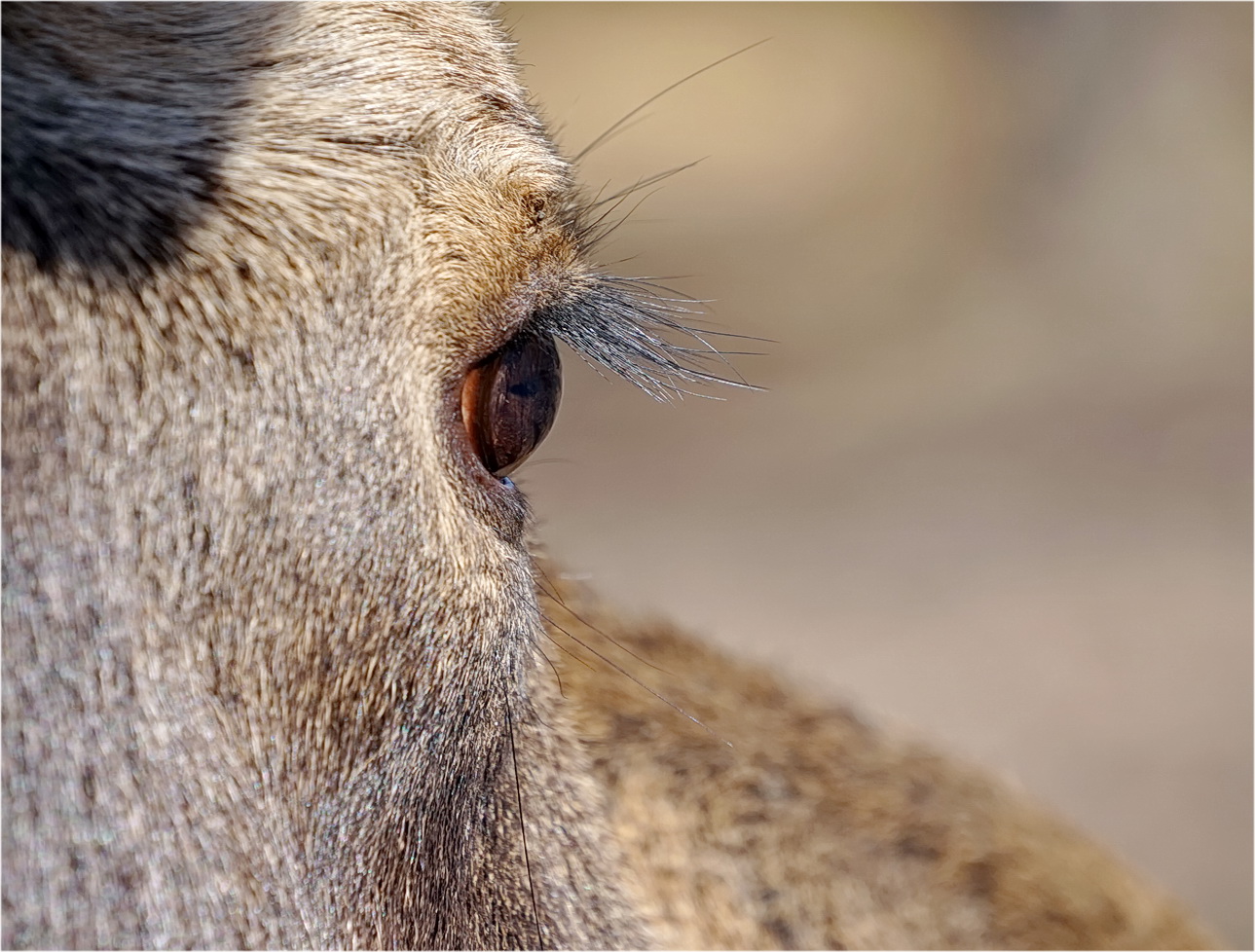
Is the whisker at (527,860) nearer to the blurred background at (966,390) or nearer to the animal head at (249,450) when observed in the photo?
the animal head at (249,450)

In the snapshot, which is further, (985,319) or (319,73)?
(985,319)

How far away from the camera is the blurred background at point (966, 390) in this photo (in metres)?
6.98

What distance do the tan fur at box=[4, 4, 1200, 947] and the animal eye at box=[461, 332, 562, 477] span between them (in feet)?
0.18

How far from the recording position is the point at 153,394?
3.90 ft

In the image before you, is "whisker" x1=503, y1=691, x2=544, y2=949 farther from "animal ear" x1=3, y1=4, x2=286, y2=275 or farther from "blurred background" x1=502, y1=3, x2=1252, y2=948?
"blurred background" x1=502, y1=3, x2=1252, y2=948

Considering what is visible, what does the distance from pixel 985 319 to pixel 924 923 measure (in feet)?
26.1

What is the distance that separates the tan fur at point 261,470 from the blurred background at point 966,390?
3921mm

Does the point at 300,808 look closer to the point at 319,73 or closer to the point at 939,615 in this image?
the point at 319,73

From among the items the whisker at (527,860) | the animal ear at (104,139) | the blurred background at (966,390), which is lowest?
the whisker at (527,860)

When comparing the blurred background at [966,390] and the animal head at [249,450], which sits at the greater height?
the blurred background at [966,390]

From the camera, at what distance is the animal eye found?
150 cm

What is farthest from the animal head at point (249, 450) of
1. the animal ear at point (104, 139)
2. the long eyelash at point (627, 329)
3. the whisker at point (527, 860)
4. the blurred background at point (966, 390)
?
the blurred background at point (966, 390)

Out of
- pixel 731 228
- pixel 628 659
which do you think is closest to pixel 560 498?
pixel 731 228

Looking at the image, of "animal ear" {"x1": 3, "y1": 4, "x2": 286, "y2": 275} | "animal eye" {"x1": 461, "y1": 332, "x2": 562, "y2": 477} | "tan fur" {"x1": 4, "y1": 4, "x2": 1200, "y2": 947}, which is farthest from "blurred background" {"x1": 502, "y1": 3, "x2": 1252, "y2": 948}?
"animal ear" {"x1": 3, "y1": 4, "x2": 286, "y2": 275}
